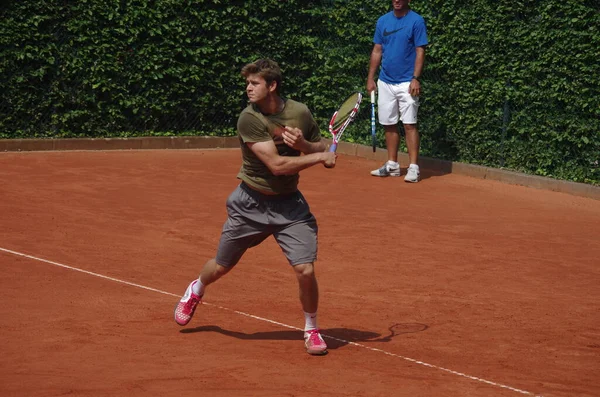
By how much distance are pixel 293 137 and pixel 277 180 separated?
18.4 inches

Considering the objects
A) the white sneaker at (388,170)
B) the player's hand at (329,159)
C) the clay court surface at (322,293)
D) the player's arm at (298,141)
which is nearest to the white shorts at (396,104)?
the white sneaker at (388,170)

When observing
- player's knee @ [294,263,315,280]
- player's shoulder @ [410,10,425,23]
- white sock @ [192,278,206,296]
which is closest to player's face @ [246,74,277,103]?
player's knee @ [294,263,315,280]

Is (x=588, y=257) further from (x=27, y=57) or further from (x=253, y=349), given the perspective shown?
(x=27, y=57)

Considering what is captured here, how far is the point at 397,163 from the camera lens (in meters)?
14.7

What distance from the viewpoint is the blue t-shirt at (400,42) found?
46.6 feet

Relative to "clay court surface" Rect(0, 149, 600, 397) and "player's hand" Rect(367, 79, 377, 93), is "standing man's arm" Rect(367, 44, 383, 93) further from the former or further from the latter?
"clay court surface" Rect(0, 149, 600, 397)

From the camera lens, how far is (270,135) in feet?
22.7

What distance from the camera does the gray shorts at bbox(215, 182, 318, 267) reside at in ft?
22.9

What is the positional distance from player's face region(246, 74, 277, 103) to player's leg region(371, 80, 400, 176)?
7.80 m

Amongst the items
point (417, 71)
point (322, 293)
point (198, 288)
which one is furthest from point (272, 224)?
point (417, 71)

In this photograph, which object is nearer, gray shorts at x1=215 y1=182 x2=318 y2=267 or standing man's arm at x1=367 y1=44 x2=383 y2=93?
gray shorts at x1=215 y1=182 x2=318 y2=267

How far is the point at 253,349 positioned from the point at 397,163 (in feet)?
26.3

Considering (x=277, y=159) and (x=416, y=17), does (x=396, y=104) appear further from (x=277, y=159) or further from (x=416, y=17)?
(x=277, y=159)

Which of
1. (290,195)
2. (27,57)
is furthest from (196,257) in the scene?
(27,57)
